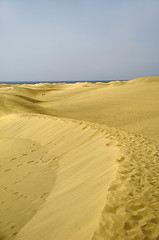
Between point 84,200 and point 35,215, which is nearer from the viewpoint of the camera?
point 84,200

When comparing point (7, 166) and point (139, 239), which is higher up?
point (139, 239)

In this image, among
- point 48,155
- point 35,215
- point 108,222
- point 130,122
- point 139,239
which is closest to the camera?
point 139,239

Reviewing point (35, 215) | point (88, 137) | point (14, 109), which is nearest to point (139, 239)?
point (35, 215)

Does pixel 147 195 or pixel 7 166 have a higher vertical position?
pixel 147 195

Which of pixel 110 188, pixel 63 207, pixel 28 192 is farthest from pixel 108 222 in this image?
pixel 28 192

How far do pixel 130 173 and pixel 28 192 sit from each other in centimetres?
222

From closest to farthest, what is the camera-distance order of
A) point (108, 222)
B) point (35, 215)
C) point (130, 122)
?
point (108, 222), point (35, 215), point (130, 122)

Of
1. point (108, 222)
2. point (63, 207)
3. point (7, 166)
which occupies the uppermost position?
point (108, 222)

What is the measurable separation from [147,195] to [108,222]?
762mm

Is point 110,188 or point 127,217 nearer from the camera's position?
point 127,217

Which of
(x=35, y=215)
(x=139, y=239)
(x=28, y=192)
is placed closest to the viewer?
(x=139, y=239)

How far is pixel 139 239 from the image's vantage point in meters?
1.97

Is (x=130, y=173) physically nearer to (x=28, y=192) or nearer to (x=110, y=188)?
(x=110, y=188)

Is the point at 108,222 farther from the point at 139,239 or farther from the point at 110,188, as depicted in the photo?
the point at 110,188
